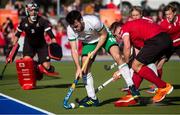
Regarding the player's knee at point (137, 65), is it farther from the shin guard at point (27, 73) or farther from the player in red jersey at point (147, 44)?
the shin guard at point (27, 73)

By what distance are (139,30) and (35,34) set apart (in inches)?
177

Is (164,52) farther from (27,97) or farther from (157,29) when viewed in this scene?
(27,97)

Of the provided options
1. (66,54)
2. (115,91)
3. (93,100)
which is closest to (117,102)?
(93,100)

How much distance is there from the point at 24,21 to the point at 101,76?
154 inches

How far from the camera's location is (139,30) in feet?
41.2

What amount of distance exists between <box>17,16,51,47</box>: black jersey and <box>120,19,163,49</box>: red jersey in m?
3.96

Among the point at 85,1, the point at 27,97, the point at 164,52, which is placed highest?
the point at 164,52

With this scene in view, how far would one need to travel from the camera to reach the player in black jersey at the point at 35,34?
16219 millimetres

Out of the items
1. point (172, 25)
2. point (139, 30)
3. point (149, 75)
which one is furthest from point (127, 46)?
point (172, 25)

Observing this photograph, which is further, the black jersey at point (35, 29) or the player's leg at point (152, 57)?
the black jersey at point (35, 29)

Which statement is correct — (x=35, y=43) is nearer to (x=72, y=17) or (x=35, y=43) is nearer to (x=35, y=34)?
(x=35, y=34)

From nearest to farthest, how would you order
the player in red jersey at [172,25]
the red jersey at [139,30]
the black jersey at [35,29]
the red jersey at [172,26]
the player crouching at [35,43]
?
the red jersey at [139,30] < the player in red jersey at [172,25] < the red jersey at [172,26] < the player crouching at [35,43] < the black jersey at [35,29]

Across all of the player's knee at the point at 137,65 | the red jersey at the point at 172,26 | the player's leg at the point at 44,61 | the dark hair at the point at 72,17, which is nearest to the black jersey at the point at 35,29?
the player's leg at the point at 44,61

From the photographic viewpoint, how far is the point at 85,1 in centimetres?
3647
